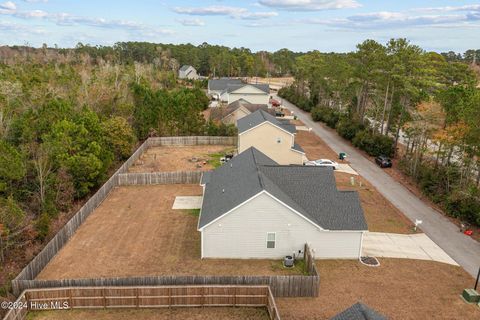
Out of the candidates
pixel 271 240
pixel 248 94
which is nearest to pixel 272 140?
pixel 271 240

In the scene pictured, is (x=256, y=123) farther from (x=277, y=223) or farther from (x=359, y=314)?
(x=359, y=314)

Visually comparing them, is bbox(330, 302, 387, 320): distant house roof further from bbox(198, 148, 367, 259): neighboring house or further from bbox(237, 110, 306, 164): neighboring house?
bbox(237, 110, 306, 164): neighboring house

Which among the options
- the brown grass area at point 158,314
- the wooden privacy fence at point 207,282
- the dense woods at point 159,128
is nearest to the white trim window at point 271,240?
the wooden privacy fence at point 207,282

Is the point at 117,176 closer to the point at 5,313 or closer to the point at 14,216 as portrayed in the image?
the point at 14,216

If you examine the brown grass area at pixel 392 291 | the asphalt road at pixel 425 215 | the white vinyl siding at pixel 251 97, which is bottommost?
the brown grass area at pixel 392 291

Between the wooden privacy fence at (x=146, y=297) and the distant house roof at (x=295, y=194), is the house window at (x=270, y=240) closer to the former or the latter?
the distant house roof at (x=295, y=194)

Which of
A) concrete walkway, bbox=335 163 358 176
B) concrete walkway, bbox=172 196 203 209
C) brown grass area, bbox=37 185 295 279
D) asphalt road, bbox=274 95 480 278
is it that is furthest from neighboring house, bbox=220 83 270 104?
brown grass area, bbox=37 185 295 279

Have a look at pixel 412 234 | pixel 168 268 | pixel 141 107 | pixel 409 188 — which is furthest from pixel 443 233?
pixel 141 107
